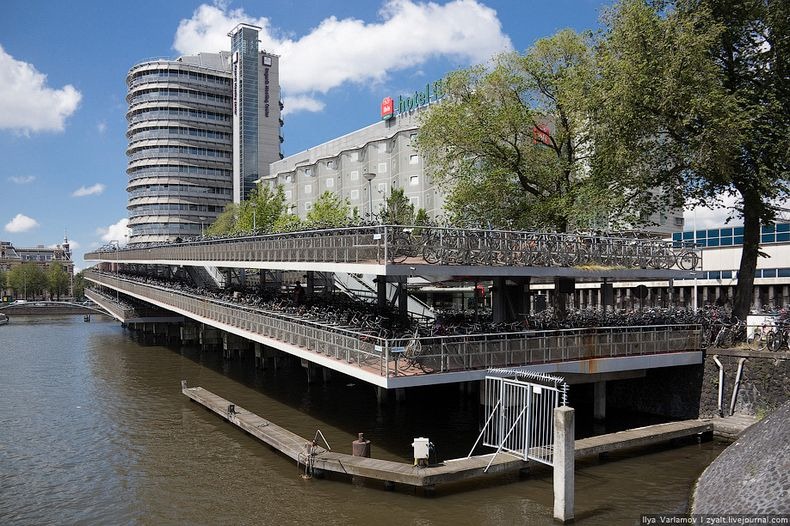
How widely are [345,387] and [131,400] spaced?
32.0 ft

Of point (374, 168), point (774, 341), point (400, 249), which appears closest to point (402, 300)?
point (400, 249)

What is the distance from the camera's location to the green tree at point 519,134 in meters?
30.2

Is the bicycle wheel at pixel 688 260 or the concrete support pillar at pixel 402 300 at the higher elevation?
the bicycle wheel at pixel 688 260

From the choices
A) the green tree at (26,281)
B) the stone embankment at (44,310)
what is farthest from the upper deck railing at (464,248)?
the green tree at (26,281)

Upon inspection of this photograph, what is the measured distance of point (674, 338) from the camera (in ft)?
72.0

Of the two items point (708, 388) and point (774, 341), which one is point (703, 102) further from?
point (708, 388)

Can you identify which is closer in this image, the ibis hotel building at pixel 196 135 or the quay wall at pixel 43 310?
the quay wall at pixel 43 310

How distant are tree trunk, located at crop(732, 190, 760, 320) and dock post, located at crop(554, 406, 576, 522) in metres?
15.3

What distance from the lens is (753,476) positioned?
44.8ft

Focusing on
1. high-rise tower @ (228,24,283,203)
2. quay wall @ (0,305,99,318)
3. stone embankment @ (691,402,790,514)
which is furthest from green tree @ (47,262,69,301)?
stone embankment @ (691,402,790,514)

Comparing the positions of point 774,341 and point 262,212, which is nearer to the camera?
point 774,341

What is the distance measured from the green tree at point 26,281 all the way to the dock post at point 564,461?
515ft

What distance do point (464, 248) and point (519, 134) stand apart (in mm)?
14363

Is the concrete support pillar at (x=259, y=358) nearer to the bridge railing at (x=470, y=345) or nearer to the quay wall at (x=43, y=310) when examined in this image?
the bridge railing at (x=470, y=345)
